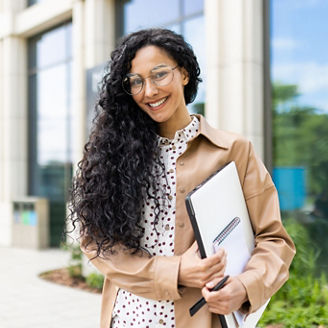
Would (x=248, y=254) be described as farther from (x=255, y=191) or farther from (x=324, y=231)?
(x=324, y=231)

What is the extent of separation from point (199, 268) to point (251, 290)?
0.60ft

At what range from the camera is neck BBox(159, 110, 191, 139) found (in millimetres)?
1697

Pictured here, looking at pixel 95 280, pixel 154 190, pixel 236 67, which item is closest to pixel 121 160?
pixel 154 190

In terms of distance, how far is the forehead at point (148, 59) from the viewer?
61.7 inches

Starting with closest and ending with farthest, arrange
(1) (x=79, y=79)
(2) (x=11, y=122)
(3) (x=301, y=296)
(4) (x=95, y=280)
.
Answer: (3) (x=301, y=296)
(4) (x=95, y=280)
(1) (x=79, y=79)
(2) (x=11, y=122)

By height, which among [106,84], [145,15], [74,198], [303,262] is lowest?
[303,262]

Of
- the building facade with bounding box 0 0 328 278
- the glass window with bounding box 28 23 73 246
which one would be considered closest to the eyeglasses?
the building facade with bounding box 0 0 328 278

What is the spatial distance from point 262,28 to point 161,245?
531cm

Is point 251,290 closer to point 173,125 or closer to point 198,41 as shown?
point 173,125

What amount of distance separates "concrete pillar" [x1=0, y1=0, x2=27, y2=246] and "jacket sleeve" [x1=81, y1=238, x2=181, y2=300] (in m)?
10.9

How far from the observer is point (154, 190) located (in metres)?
1.62

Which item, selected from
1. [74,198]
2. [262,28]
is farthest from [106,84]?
[262,28]

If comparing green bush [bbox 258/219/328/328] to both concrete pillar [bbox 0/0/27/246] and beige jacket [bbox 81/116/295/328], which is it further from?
concrete pillar [bbox 0/0/27/246]

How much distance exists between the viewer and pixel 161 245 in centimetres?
161
